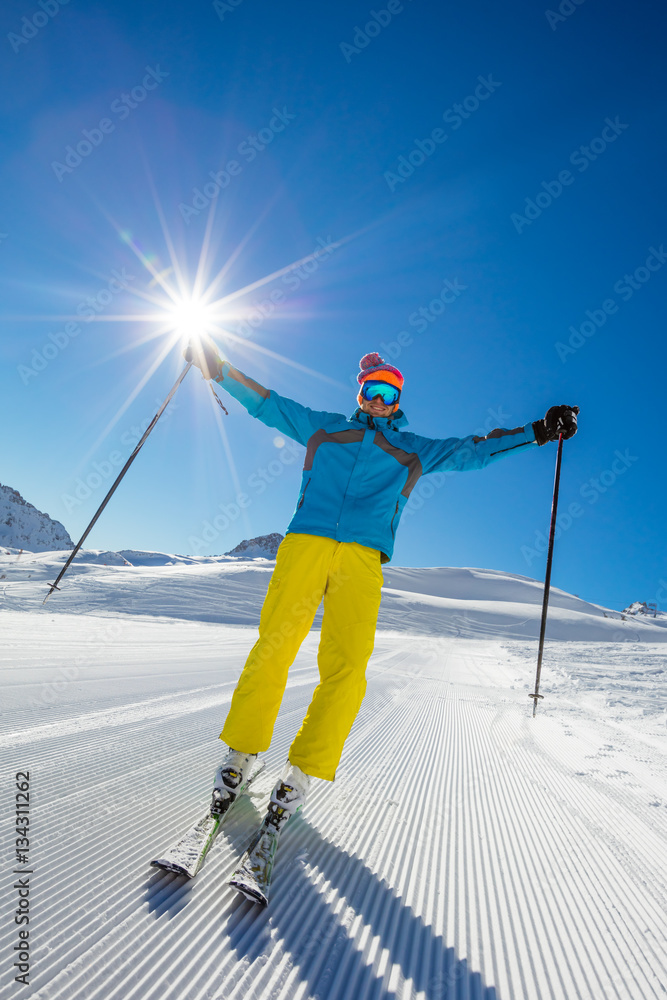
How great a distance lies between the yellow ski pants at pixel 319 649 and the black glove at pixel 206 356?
3.63 ft

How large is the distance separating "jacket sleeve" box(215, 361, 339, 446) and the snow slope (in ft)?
5.80

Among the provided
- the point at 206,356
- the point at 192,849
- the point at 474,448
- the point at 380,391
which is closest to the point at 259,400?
the point at 206,356

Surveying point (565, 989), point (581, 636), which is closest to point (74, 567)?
point (565, 989)

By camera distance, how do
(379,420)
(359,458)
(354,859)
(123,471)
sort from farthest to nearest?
1. (123,471)
2. (379,420)
3. (359,458)
4. (354,859)

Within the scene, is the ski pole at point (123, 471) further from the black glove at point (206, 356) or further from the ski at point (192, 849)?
the ski at point (192, 849)

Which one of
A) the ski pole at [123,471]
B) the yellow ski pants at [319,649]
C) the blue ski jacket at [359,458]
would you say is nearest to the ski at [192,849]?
the yellow ski pants at [319,649]

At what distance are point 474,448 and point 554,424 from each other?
492mm

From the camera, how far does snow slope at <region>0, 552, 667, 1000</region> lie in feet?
3.34

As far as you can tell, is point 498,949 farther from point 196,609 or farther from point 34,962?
point 196,609

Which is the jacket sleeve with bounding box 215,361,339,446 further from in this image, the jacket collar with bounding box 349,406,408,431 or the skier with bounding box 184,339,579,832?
the jacket collar with bounding box 349,406,408,431

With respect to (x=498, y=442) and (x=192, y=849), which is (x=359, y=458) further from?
(x=192, y=849)

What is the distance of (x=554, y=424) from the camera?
102 inches

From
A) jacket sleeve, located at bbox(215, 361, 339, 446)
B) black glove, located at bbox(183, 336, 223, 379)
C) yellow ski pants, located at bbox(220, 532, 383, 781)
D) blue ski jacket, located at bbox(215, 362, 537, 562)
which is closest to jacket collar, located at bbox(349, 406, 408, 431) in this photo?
blue ski jacket, located at bbox(215, 362, 537, 562)

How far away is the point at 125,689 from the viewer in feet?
11.6
